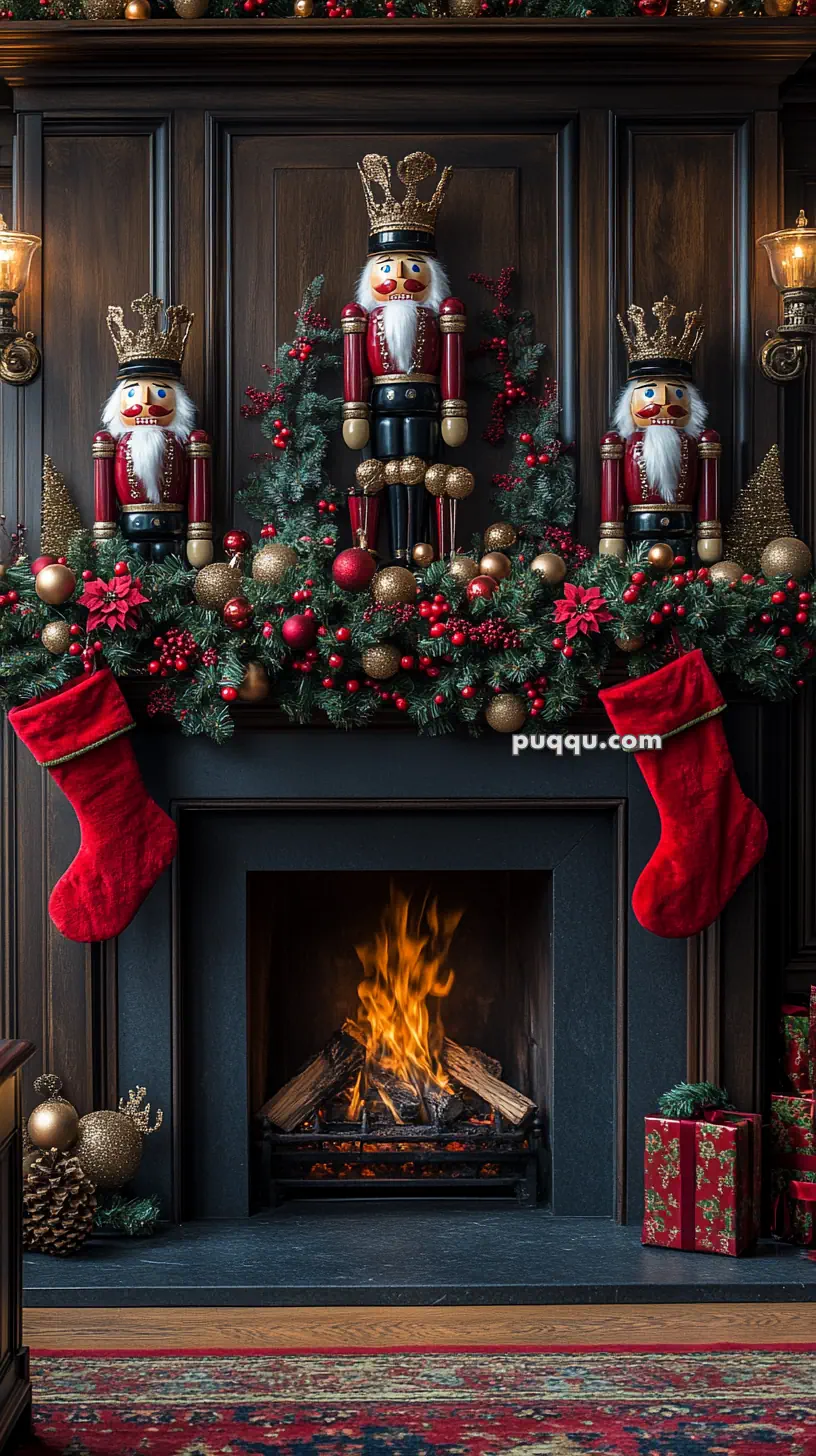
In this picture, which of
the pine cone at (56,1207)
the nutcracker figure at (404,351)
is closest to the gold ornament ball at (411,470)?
→ the nutcracker figure at (404,351)

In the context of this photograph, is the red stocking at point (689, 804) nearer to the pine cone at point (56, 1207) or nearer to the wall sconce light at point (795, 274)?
the wall sconce light at point (795, 274)

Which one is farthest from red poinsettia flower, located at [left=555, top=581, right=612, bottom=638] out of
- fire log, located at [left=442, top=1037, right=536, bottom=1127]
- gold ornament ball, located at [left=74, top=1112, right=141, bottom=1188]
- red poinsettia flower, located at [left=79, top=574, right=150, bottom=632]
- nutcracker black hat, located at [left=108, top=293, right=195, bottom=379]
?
gold ornament ball, located at [left=74, top=1112, right=141, bottom=1188]

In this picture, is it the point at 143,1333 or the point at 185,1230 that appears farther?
the point at 185,1230

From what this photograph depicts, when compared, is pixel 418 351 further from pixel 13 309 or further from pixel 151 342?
pixel 13 309

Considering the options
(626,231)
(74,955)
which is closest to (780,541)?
(626,231)

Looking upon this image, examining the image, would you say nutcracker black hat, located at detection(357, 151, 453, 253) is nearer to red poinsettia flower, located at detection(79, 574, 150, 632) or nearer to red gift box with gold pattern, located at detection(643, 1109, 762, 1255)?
red poinsettia flower, located at detection(79, 574, 150, 632)

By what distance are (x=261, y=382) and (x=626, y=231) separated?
0.96 metres

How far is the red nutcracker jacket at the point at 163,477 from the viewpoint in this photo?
318cm

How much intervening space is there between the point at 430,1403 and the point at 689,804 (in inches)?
54.3

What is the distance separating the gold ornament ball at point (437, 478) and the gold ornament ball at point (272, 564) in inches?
14.7

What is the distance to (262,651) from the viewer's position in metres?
3.06

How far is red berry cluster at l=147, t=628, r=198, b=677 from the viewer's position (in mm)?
3070

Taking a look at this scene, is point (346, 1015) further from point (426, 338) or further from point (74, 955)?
point (426, 338)

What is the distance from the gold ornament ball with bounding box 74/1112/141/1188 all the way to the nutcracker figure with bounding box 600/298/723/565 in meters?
1.76
